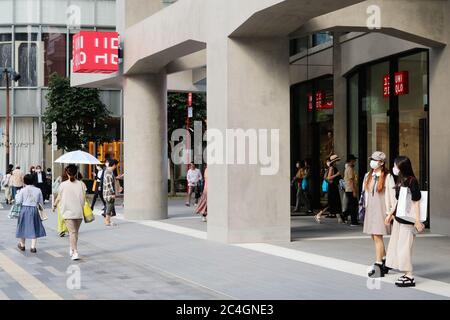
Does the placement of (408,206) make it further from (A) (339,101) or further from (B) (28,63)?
(B) (28,63)

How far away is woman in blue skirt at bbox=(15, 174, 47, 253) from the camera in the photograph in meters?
15.0

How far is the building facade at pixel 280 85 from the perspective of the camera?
16.3 metres

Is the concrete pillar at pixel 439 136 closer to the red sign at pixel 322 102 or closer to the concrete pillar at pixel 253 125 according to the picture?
the concrete pillar at pixel 253 125

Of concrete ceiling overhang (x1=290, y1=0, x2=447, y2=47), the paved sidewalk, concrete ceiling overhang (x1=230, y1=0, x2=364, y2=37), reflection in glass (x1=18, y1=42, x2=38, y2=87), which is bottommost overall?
the paved sidewalk

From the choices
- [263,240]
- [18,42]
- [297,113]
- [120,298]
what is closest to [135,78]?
[297,113]

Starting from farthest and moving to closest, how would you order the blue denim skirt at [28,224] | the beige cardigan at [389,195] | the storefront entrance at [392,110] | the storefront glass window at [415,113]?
the storefront entrance at [392,110] < the storefront glass window at [415,113] < the blue denim skirt at [28,224] < the beige cardigan at [389,195]

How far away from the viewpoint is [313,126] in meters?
27.1

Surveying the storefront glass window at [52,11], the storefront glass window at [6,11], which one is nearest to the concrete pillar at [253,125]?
the storefront glass window at [52,11]

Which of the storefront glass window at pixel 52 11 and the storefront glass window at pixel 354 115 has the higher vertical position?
the storefront glass window at pixel 52 11

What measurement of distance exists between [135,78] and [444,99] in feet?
31.2

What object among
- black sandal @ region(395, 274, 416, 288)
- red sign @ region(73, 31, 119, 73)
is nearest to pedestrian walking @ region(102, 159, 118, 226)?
red sign @ region(73, 31, 119, 73)

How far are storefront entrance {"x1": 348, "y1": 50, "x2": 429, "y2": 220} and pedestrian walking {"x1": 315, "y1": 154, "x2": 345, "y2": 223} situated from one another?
1.29 m

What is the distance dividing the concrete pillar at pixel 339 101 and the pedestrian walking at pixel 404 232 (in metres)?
13.4

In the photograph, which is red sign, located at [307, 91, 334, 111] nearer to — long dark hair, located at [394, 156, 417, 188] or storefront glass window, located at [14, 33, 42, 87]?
long dark hair, located at [394, 156, 417, 188]
